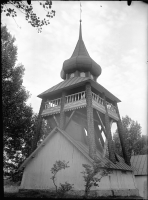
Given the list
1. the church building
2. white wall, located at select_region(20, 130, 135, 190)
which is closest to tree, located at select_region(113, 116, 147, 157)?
the church building

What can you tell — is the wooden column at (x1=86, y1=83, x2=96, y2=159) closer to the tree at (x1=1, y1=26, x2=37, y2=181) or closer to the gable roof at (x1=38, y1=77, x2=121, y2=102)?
the gable roof at (x1=38, y1=77, x2=121, y2=102)

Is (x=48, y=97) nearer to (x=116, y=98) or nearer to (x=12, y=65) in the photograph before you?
(x=12, y=65)

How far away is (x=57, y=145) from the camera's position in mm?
16578

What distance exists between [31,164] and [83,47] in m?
17.1

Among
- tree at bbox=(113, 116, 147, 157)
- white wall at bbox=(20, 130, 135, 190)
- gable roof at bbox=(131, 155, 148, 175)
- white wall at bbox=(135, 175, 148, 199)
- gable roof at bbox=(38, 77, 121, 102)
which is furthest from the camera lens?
tree at bbox=(113, 116, 147, 157)

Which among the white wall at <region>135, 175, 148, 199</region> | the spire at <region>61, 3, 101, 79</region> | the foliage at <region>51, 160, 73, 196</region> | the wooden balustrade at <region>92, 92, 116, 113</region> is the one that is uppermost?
the spire at <region>61, 3, 101, 79</region>

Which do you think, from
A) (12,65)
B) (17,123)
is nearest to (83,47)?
(12,65)

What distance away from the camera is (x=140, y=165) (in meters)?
21.8

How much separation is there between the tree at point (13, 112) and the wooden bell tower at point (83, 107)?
2.67 metres

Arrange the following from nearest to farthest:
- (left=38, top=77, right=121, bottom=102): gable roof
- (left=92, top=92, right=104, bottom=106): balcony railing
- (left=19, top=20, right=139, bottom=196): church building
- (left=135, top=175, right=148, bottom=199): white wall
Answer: (left=19, top=20, right=139, bottom=196): church building → (left=38, top=77, right=121, bottom=102): gable roof → (left=92, top=92, right=104, bottom=106): balcony railing → (left=135, top=175, right=148, bottom=199): white wall

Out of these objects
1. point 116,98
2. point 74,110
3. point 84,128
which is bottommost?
point 84,128

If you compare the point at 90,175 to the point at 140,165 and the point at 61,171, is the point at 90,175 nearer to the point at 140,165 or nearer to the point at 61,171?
the point at 61,171

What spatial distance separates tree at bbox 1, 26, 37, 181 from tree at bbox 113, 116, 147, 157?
1705 centimetres

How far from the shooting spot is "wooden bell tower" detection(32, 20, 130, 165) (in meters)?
17.9
